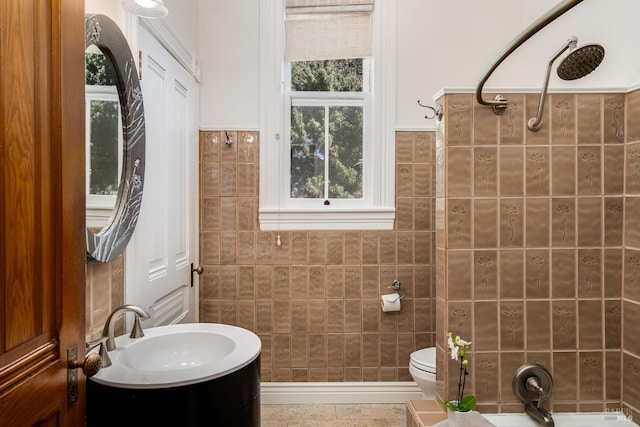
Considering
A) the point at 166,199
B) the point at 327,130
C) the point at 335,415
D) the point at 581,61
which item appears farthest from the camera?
the point at 327,130

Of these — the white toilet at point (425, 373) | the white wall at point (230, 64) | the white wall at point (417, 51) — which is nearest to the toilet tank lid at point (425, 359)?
Answer: the white toilet at point (425, 373)

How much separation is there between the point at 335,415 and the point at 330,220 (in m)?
1.20

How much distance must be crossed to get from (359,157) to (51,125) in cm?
202

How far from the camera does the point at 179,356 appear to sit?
143cm

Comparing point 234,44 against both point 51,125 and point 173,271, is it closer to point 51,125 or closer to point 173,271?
point 173,271

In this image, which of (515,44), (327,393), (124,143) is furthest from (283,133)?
(327,393)

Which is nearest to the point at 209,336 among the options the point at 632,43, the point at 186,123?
the point at 186,123

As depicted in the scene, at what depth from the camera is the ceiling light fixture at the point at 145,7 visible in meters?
1.32

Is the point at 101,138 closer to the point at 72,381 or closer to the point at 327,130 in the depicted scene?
the point at 72,381

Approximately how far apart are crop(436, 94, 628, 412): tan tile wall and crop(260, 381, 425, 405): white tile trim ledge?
1.02 m

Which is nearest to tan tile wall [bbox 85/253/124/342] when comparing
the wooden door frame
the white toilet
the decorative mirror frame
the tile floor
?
the decorative mirror frame

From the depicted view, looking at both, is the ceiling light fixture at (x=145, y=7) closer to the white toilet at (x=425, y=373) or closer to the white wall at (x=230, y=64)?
the white wall at (x=230, y=64)

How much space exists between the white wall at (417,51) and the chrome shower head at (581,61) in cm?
101

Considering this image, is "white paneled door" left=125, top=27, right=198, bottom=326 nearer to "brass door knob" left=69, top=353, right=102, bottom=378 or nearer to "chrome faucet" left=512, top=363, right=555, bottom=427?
"brass door knob" left=69, top=353, right=102, bottom=378
